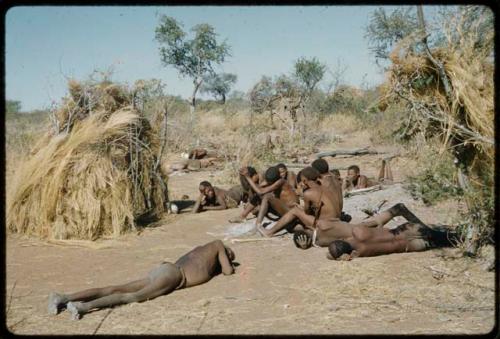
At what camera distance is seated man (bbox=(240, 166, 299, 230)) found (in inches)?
299

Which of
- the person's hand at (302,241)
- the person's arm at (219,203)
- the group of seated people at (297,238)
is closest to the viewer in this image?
the group of seated people at (297,238)

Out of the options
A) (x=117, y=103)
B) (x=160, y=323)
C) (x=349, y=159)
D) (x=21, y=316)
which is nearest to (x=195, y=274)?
(x=160, y=323)

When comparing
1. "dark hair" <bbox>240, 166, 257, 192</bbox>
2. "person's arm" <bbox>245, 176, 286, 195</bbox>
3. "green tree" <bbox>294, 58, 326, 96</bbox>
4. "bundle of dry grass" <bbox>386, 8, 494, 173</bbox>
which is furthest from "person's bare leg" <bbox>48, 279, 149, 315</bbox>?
"green tree" <bbox>294, 58, 326, 96</bbox>

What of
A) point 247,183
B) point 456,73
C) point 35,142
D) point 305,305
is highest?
point 456,73

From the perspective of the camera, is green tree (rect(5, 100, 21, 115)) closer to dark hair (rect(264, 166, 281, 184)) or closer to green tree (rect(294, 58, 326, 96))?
green tree (rect(294, 58, 326, 96))

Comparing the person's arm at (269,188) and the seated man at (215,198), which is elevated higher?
the person's arm at (269,188)

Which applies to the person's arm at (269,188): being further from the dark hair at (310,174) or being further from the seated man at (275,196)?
the dark hair at (310,174)

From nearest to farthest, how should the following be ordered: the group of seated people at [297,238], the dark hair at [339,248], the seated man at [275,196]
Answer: the group of seated people at [297,238] < the dark hair at [339,248] < the seated man at [275,196]

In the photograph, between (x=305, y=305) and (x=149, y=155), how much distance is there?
502 centimetres

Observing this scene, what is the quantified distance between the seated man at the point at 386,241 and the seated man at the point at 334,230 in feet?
0.56

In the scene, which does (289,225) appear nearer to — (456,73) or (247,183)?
(247,183)

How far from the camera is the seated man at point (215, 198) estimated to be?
9289mm

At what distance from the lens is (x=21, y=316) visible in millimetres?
4457

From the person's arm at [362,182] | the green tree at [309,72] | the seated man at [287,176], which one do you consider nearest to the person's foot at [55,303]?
the seated man at [287,176]
